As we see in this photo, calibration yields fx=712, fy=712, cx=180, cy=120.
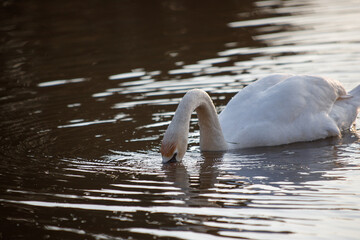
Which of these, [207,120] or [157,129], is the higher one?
[207,120]

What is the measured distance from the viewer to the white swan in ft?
34.9

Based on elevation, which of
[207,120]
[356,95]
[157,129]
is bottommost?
[157,129]

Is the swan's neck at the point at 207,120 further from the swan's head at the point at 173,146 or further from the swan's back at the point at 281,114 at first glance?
the swan's head at the point at 173,146

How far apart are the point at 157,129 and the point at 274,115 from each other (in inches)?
85.1

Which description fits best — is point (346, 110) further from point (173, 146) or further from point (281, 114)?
point (173, 146)

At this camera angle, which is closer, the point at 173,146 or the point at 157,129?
the point at 173,146

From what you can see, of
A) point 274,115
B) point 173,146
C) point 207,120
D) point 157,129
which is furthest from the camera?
point 157,129

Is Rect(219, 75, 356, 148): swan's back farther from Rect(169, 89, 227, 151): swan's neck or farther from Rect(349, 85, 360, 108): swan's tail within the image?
Rect(349, 85, 360, 108): swan's tail

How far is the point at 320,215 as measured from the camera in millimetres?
7461

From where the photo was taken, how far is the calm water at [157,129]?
7.69 metres

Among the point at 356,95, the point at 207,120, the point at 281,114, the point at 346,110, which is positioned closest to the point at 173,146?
the point at 207,120

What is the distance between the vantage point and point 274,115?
10805 mm

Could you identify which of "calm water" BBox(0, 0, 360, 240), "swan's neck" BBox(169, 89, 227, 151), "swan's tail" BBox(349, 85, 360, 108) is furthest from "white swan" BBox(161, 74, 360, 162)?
"swan's tail" BBox(349, 85, 360, 108)

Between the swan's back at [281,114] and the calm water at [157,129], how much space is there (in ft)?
0.72
